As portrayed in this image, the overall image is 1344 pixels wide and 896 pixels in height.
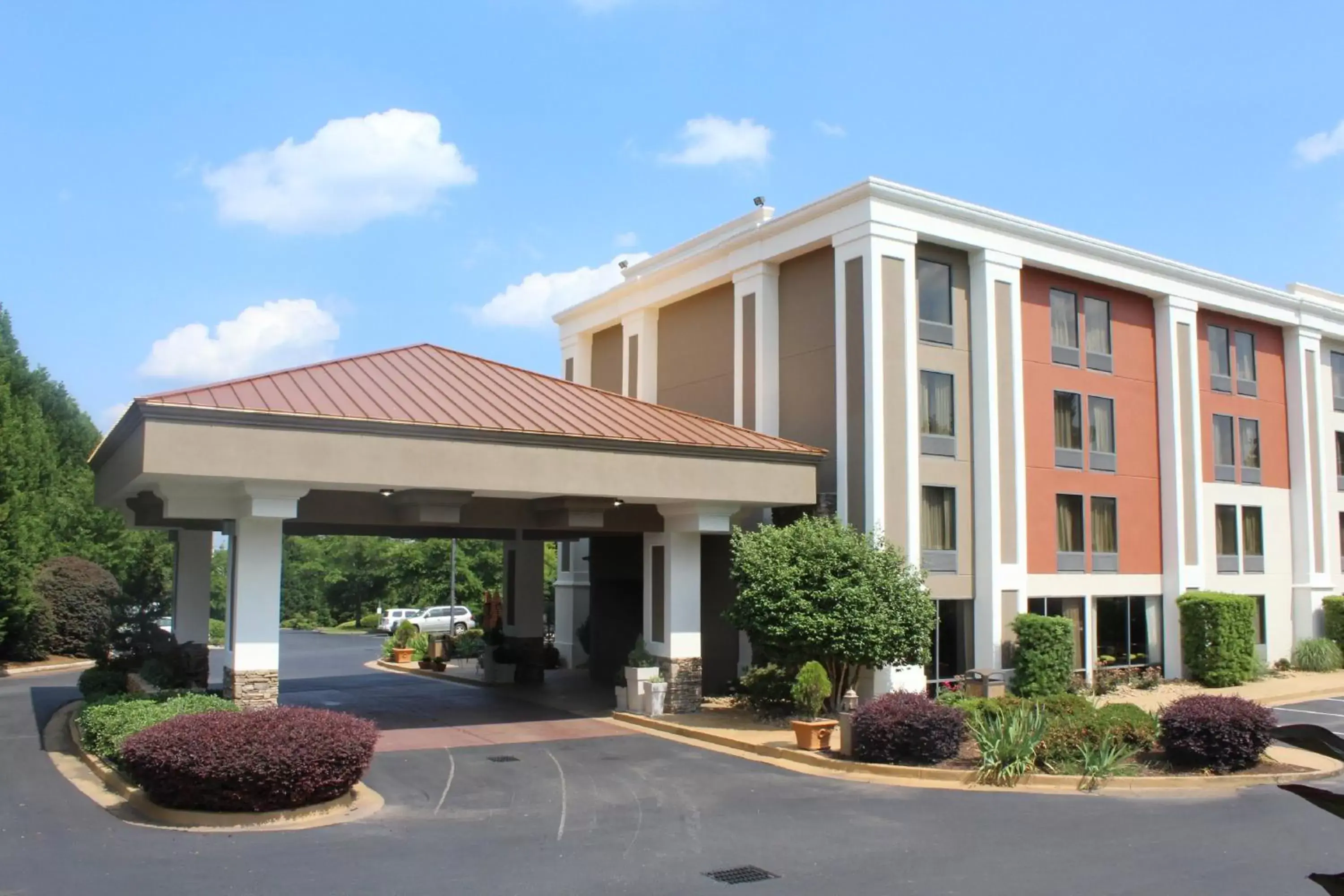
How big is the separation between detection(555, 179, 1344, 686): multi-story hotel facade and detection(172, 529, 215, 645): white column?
9596 millimetres

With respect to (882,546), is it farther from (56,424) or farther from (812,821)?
(56,424)

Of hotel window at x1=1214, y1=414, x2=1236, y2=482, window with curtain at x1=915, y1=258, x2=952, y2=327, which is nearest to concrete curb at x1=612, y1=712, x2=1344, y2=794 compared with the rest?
window with curtain at x1=915, y1=258, x2=952, y2=327

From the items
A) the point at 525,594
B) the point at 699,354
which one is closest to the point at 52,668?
the point at 525,594

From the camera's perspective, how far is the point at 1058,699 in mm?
18266

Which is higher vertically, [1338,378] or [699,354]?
[1338,378]

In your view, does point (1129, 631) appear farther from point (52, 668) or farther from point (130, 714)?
point (52, 668)

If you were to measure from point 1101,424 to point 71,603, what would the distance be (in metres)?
35.4

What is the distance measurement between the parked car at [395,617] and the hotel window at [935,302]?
37195 millimetres

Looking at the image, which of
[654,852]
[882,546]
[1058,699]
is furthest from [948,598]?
[654,852]

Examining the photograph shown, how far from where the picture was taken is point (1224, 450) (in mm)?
31406

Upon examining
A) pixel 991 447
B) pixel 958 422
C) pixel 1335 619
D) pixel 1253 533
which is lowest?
pixel 1335 619

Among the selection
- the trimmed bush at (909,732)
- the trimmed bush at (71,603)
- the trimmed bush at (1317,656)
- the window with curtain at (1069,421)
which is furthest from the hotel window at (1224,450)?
the trimmed bush at (71,603)

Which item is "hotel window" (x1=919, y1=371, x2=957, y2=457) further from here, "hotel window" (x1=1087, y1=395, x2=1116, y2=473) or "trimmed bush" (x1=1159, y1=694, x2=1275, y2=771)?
"trimmed bush" (x1=1159, y1=694, x2=1275, y2=771)

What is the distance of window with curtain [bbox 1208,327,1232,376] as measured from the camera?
3144cm
